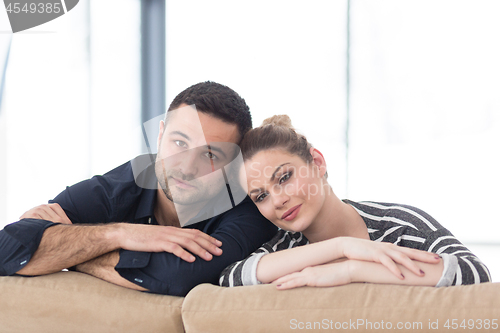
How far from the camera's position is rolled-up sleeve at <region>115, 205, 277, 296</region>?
38.4 inches

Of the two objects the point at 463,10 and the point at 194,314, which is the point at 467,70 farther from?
the point at 194,314

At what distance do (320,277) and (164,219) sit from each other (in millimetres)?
851

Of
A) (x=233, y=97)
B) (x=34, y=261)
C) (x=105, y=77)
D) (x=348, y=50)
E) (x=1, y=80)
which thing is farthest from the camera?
(x=348, y=50)

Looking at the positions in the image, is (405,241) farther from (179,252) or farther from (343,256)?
(179,252)

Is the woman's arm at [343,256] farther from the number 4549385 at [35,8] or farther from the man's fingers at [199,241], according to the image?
the number 4549385 at [35,8]

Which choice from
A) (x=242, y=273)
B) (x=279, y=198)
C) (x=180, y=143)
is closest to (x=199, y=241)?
(x=242, y=273)

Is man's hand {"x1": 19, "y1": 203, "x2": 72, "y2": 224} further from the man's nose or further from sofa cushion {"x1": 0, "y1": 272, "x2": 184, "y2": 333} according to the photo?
the man's nose

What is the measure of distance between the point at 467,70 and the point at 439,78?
0.26m

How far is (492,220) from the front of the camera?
3.60 m

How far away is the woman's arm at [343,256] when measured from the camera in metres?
0.87

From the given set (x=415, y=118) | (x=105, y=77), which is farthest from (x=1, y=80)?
(x=415, y=118)

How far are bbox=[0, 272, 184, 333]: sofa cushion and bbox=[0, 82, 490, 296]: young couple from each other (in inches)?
1.9

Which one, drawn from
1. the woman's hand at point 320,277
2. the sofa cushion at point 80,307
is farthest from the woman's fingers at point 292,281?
the sofa cushion at point 80,307

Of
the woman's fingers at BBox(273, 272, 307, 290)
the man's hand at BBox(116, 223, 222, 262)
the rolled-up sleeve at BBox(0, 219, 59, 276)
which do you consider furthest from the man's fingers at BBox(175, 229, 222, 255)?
the rolled-up sleeve at BBox(0, 219, 59, 276)
